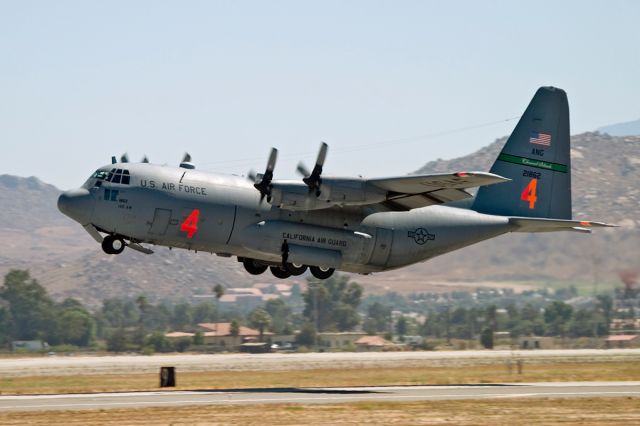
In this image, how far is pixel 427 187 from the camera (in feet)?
112

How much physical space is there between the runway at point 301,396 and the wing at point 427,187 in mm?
6918

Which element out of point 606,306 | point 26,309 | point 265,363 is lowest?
point 265,363

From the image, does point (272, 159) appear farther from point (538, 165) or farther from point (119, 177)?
point (538, 165)

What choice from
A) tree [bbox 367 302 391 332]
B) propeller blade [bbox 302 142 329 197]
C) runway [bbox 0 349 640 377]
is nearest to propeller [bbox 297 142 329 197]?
propeller blade [bbox 302 142 329 197]

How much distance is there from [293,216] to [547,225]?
10.3 m

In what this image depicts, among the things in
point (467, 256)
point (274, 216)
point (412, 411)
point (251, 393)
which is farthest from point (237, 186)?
point (467, 256)

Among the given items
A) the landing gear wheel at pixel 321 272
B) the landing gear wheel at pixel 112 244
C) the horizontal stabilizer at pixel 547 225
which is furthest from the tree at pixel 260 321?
the landing gear wheel at pixel 112 244

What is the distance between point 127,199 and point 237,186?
399cm

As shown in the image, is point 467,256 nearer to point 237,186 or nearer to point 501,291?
point 501,291

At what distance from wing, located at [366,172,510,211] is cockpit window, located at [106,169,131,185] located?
27.5ft

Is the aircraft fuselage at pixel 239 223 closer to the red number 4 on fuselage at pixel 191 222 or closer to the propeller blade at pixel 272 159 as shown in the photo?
the red number 4 on fuselage at pixel 191 222

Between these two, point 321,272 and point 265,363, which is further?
point 265,363

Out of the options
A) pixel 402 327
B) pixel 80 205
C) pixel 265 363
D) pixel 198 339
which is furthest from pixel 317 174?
pixel 402 327

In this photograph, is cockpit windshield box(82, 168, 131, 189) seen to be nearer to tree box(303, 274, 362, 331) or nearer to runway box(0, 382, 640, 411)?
runway box(0, 382, 640, 411)
